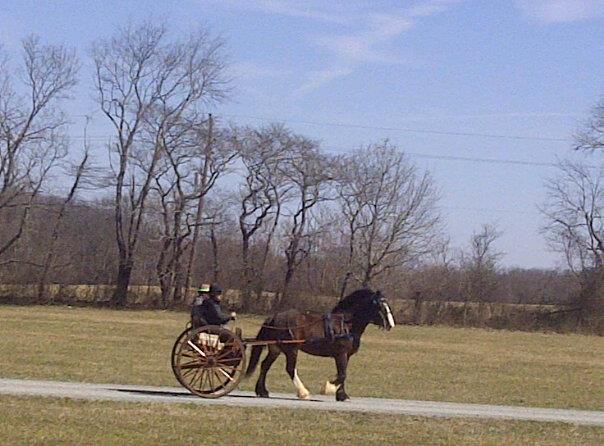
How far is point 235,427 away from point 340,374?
134 inches

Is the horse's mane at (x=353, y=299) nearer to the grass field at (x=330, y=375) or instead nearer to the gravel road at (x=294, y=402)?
the gravel road at (x=294, y=402)

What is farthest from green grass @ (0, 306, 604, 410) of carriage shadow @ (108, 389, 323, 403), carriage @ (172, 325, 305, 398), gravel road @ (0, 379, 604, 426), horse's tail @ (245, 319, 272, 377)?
carriage @ (172, 325, 305, 398)

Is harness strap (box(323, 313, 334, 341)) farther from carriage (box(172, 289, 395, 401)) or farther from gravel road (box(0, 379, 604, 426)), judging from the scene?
gravel road (box(0, 379, 604, 426))

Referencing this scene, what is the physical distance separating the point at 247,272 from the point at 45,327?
23105mm

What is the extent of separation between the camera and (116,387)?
15.9 meters

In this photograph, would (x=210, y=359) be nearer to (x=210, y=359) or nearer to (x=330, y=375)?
(x=210, y=359)

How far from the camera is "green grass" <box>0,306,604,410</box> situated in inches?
728

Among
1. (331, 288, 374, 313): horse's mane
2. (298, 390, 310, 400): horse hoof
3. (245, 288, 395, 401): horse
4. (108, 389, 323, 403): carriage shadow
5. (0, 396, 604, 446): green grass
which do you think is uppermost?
(331, 288, 374, 313): horse's mane

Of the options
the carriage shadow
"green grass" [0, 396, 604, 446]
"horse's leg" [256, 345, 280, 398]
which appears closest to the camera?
"green grass" [0, 396, 604, 446]

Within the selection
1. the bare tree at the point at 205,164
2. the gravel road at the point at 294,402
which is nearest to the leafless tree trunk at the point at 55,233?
the bare tree at the point at 205,164

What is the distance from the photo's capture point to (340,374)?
1501cm

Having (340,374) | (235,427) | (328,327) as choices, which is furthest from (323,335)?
(235,427)

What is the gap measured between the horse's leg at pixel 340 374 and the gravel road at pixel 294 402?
0.15 metres

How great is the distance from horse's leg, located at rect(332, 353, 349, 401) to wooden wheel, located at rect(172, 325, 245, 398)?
1.39 m
